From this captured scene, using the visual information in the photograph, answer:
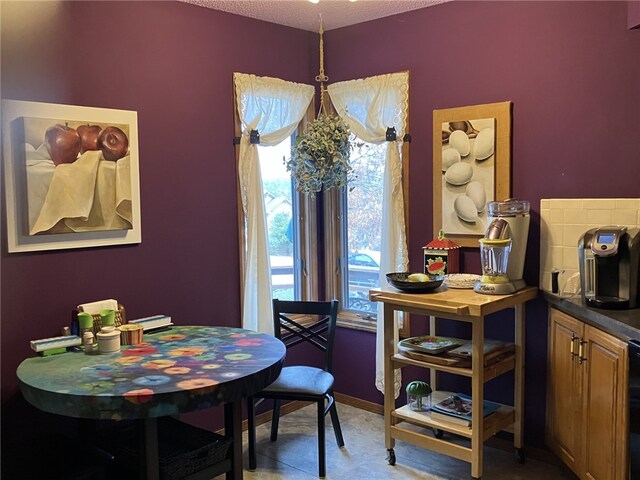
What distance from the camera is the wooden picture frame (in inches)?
127

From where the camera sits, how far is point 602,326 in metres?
2.50

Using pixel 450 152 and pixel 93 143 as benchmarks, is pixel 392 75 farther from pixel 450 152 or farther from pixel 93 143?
pixel 93 143

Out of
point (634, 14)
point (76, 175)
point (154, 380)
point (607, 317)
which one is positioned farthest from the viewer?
point (76, 175)

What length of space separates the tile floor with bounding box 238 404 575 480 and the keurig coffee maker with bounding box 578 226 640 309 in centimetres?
103

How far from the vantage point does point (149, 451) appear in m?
2.27

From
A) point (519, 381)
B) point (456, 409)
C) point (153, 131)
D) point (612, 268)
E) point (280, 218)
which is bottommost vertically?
point (456, 409)

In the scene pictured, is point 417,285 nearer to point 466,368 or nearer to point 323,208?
point 466,368

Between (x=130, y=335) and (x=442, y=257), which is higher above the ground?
(x=442, y=257)

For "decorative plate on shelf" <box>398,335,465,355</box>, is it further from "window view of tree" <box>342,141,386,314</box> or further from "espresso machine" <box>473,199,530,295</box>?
"window view of tree" <box>342,141,386,314</box>

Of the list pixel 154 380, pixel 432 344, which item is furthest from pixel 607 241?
pixel 154 380

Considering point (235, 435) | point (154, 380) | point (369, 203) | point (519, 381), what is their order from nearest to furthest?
point (154, 380), point (235, 435), point (519, 381), point (369, 203)

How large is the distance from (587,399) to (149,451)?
190cm

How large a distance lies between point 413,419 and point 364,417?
755mm

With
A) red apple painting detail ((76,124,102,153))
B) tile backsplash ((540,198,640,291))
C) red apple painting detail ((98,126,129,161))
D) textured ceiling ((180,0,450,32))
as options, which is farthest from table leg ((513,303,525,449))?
red apple painting detail ((76,124,102,153))
